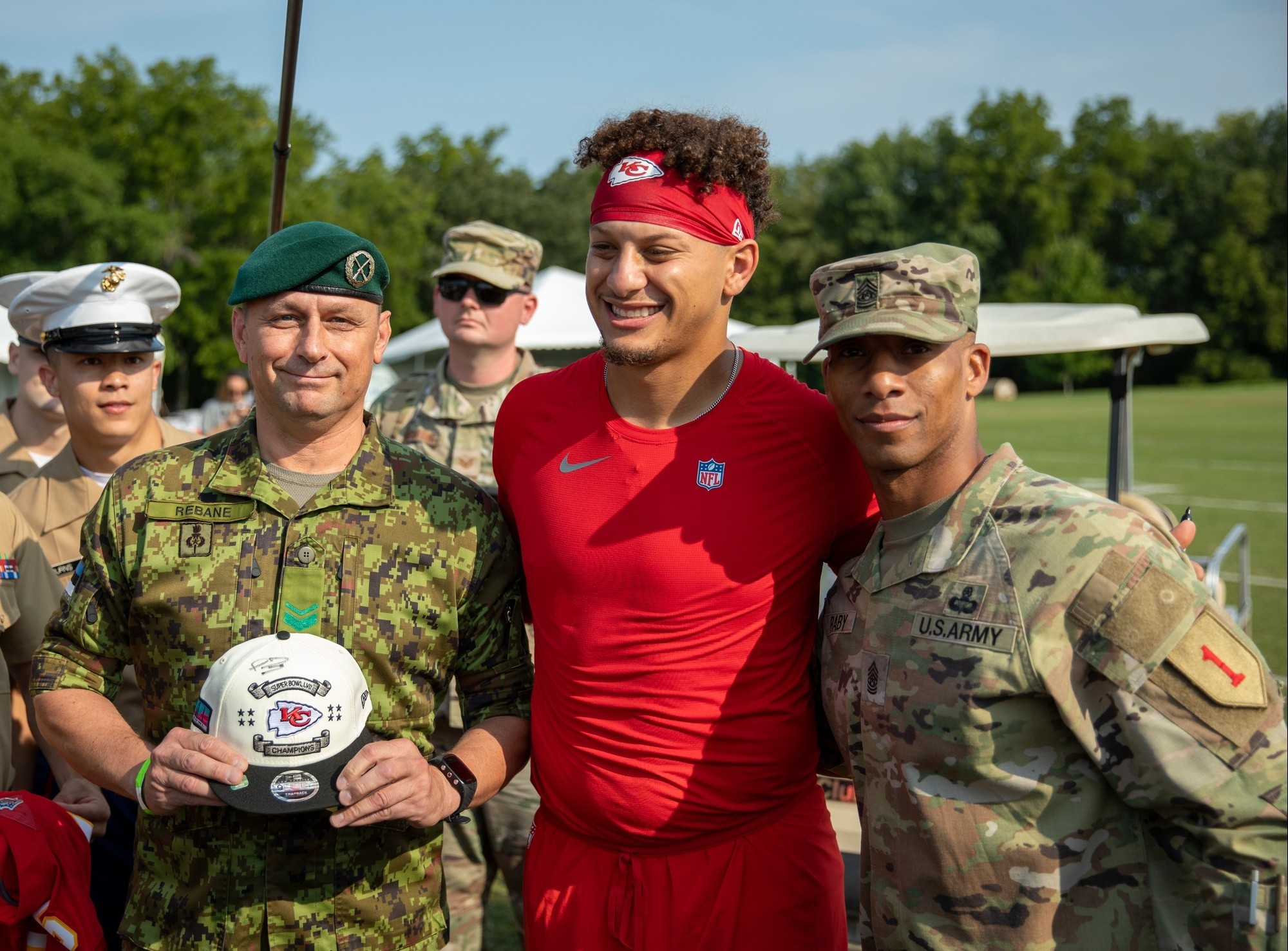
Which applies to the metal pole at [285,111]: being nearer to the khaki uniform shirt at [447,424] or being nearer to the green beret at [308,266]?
the green beret at [308,266]

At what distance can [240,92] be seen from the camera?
1554 inches

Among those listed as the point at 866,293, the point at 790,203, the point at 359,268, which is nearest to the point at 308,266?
the point at 359,268

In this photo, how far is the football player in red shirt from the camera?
2721 mm

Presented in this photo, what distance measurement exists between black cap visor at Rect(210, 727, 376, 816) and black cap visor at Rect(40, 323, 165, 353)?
236 centimetres

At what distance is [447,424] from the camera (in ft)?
18.6

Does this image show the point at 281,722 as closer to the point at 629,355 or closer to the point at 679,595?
the point at 679,595

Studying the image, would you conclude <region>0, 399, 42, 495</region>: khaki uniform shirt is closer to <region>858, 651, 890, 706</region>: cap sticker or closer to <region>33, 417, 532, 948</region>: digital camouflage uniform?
<region>33, 417, 532, 948</region>: digital camouflage uniform

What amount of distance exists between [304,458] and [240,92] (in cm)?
4175

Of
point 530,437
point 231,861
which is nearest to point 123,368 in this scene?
point 530,437

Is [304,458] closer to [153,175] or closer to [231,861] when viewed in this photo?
[231,861]

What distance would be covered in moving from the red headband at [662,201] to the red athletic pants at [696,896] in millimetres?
1607

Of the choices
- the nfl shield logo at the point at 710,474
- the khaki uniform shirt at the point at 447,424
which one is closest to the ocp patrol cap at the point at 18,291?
the khaki uniform shirt at the point at 447,424

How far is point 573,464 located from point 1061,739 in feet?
4.59

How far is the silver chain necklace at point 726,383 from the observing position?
2.90 meters
